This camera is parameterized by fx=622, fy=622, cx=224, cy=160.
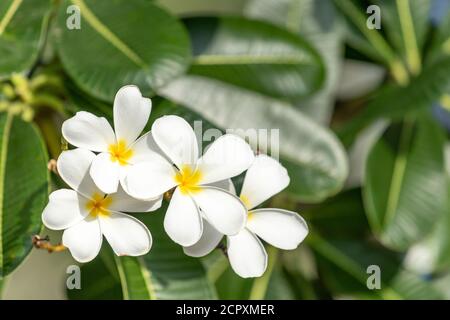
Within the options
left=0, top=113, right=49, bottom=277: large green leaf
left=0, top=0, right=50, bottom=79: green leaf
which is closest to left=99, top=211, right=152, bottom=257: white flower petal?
left=0, top=113, right=49, bottom=277: large green leaf

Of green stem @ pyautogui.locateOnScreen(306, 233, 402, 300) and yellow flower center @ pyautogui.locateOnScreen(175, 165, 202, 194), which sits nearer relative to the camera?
yellow flower center @ pyautogui.locateOnScreen(175, 165, 202, 194)

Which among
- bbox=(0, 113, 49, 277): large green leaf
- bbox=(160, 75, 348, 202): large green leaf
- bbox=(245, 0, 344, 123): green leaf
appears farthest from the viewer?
bbox=(245, 0, 344, 123): green leaf

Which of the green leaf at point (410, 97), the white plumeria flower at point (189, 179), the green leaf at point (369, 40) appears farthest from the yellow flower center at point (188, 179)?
the green leaf at point (369, 40)

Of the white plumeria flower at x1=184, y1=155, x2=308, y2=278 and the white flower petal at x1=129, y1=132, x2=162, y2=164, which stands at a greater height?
the white flower petal at x1=129, y1=132, x2=162, y2=164

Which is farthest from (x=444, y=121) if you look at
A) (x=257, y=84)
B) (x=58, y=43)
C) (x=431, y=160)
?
(x=58, y=43)

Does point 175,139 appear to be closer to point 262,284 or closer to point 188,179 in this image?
point 188,179

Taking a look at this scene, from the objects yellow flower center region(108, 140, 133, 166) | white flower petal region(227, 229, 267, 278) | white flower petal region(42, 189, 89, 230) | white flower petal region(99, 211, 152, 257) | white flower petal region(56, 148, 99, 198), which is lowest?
white flower petal region(227, 229, 267, 278)

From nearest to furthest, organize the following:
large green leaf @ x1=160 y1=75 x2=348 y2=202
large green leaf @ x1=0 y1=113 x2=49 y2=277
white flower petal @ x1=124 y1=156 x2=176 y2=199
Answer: white flower petal @ x1=124 y1=156 x2=176 y2=199 < large green leaf @ x1=0 y1=113 x2=49 y2=277 < large green leaf @ x1=160 y1=75 x2=348 y2=202

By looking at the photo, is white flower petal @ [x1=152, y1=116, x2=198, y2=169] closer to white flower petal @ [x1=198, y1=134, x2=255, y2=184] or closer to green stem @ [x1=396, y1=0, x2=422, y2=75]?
white flower petal @ [x1=198, y1=134, x2=255, y2=184]
